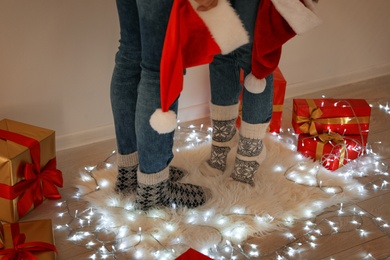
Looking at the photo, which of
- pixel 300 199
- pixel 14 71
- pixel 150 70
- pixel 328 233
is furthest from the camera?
pixel 14 71

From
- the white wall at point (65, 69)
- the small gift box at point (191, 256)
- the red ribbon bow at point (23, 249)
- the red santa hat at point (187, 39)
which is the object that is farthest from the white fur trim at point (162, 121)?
the white wall at point (65, 69)

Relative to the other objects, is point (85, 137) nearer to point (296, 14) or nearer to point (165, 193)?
point (165, 193)

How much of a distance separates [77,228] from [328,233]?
0.74 metres

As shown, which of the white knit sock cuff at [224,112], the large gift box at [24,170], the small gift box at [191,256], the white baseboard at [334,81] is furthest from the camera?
the white baseboard at [334,81]

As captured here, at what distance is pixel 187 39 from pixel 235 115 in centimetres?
54

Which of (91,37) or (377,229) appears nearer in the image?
(377,229)

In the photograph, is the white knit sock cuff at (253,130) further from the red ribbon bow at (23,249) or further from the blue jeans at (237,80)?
the red ribbon bow at (23,249)

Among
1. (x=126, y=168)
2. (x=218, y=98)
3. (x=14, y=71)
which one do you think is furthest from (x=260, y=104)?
(x=14, y=71)

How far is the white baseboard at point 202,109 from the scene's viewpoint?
73.9 inches

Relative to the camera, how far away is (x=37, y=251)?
49.9 inches

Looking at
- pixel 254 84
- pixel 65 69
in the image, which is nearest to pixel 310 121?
pixel 254 84

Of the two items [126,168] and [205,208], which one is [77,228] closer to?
[126,168]

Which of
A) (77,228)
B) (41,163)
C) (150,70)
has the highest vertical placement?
(150,70)

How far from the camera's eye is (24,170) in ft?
4.73
